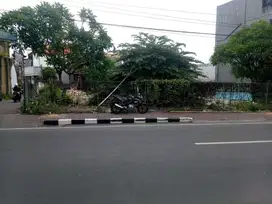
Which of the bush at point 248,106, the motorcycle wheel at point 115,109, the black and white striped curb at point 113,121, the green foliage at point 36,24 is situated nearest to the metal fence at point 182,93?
the bush at point 248,106

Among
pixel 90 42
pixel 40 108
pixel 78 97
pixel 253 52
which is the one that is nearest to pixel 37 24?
pixel 90 42

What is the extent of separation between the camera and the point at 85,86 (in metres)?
19.8

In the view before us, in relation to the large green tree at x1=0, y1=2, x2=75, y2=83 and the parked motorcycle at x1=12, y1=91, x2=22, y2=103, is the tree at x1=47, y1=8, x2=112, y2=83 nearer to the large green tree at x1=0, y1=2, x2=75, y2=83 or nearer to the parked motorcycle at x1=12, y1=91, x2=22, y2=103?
the large green tree at x1=0, y1=2, x2=75, y2=83

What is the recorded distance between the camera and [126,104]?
15.9m

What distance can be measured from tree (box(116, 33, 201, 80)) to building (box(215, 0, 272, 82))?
13.6m

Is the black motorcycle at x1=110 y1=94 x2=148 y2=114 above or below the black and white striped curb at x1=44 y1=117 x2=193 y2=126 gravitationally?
above

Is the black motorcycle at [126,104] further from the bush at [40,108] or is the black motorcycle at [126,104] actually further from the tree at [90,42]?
the tree at [90,42]

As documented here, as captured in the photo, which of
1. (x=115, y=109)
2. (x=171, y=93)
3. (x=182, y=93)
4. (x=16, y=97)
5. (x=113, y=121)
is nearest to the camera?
(x=113, y=121)

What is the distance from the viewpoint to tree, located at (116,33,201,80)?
19.3 metres

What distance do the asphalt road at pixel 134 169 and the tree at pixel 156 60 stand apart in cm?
1003

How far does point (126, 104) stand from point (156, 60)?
4.45 meters

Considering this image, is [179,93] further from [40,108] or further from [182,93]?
[40,108]

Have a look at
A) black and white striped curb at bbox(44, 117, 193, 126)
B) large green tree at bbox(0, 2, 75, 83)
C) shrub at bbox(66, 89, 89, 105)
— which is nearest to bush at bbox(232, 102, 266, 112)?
black and white striped curb at bbox(44, 117, 193, 126)

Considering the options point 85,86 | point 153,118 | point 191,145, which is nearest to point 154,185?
point 191,145
